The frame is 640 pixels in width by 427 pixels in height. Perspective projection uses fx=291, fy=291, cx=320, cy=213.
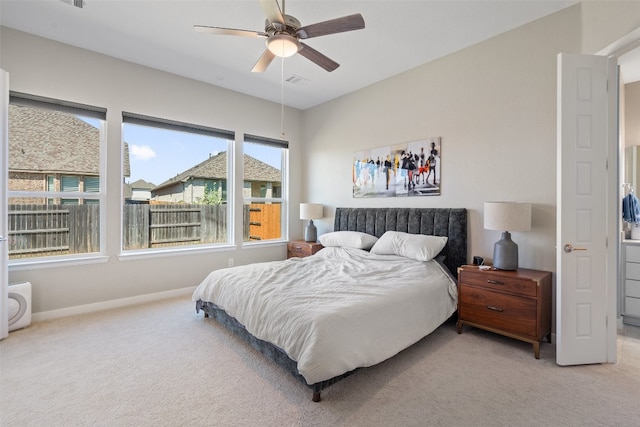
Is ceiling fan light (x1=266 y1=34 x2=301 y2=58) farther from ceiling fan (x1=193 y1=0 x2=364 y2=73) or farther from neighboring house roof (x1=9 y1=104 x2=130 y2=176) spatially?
neighboring house roof (x1=9 y1=104 x2=130 y2=176)

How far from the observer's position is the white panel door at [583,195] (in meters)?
2.34

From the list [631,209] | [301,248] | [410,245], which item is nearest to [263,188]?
[301,248]

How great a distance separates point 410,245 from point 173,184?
11.3 ft

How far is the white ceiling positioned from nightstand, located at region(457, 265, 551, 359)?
2438mm

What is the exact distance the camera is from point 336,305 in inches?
81.5

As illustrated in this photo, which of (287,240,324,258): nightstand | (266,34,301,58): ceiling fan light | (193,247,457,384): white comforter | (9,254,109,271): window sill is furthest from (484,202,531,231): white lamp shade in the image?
(9,254,109,271): window sill

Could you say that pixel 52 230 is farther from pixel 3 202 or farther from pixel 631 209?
pixel 631 209

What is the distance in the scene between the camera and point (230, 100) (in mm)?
4605

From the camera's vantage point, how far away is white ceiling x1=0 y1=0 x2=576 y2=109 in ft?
8.71

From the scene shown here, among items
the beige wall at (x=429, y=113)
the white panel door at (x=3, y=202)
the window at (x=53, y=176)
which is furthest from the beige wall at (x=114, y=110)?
the white panel door at (x=3, y=202)

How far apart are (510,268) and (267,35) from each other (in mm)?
2958

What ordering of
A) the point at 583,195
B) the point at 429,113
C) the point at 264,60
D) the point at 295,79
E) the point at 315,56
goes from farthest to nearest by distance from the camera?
the point at 295,79, the point at 429,113, the point at 264,60, the point at 315,56, the point at 583,195

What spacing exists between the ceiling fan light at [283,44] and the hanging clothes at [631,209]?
13.1 feet

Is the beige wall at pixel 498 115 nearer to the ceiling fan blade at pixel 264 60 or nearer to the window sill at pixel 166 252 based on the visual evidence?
the ceiling fan blade at pixel 264 60
